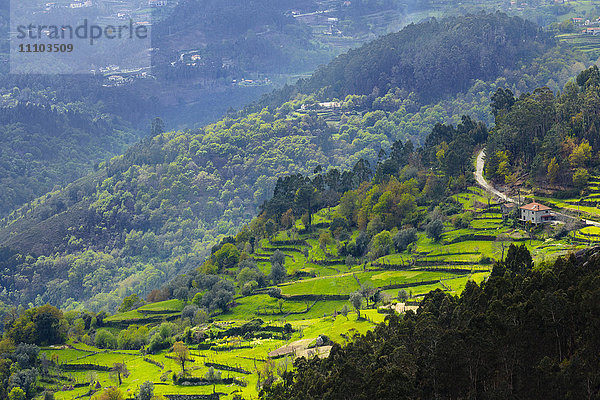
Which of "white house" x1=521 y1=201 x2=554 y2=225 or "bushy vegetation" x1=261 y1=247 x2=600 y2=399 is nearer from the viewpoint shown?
"bushy vegetation" x1=261 y1=247 x2=600 y2=399

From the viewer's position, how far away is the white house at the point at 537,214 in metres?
104

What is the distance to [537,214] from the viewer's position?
342ft

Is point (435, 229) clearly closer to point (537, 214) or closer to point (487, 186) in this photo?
point (487, 186)

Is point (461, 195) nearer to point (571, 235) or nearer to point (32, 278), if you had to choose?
point (571, 235)

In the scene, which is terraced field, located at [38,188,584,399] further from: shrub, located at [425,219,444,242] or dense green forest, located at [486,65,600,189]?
dense green forest, located at [486,65,600,189]

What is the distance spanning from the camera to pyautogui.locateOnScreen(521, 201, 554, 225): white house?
104 meters

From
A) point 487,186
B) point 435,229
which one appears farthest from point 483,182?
point 435,229

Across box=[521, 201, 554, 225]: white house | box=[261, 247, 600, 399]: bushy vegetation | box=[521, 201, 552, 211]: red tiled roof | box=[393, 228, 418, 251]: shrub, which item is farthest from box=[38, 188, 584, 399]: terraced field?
box=[261, 247, 600, 399]: bushy vegetation

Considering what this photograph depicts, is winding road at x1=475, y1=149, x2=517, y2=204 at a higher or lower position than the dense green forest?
lower

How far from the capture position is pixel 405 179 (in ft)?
481

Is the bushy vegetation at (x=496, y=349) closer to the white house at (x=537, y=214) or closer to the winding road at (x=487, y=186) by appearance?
the winding road at (x=487, y=186)

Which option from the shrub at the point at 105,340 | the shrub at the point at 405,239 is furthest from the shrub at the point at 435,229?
the shrub at the point at 105,340

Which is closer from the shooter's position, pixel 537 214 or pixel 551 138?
pixel 537 214

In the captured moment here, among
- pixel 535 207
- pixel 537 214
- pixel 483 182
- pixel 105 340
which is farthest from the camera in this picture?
pixel 483 182
